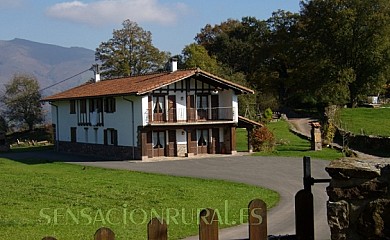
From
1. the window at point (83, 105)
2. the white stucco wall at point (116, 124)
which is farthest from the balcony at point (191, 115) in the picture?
the window at point (83, 105)

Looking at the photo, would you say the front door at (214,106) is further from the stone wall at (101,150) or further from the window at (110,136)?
the window at (110,136)

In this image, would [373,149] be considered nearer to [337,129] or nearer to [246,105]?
[337,129]

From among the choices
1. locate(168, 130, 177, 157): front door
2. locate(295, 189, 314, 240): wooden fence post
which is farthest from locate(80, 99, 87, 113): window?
locate(295, 189, 314, 240): wooden fence post

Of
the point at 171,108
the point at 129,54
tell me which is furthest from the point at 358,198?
the point at 129,54

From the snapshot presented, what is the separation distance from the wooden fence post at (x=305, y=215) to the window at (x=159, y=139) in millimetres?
36879

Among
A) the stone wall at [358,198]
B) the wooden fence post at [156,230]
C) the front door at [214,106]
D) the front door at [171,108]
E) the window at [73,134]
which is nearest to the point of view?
the wooden fence post at [156,230]

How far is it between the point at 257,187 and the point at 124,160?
18938mm

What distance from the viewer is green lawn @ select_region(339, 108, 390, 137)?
45278 millimetres

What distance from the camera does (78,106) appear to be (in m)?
48.9

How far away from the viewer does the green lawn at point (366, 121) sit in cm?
4528

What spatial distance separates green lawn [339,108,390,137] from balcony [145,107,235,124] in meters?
10.0

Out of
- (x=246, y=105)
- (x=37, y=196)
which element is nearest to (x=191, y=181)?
(x=37, y=196)

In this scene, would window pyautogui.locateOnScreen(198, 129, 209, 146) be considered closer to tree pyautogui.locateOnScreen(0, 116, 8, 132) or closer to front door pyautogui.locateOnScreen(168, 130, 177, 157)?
front door pyautogui.locateOnScreen(168, 130, 177, 157)

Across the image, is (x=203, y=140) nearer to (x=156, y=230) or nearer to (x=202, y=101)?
(x=202, y=101)
